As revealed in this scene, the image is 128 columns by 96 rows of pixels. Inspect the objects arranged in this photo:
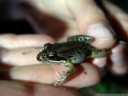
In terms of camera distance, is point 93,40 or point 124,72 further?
point 124,72

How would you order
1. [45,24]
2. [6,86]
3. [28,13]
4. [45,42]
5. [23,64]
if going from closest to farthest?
[6,86]
[23,64]
[45,42]
[45,24]
[28,13]

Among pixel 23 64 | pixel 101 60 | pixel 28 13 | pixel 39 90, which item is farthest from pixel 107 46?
pixel 28 13

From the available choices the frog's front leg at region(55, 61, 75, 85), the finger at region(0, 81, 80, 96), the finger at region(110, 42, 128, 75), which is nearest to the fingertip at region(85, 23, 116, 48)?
the finger at region(110, 42, 128, 75)

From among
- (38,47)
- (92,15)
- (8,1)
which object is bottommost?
(38,47)

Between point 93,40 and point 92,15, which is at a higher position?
point 92,15

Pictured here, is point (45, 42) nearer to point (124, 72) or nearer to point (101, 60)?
point (101, 60)

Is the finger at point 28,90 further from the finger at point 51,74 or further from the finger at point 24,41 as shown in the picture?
the finger at point 24,41
